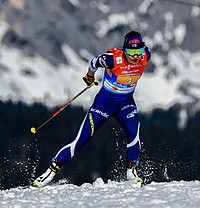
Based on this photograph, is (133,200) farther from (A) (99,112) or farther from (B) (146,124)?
(B) (146,124)

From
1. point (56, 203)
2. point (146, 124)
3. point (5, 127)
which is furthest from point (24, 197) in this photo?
point (146, 124)

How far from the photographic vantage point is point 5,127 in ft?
318

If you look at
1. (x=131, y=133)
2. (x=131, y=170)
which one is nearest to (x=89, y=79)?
(x=131, y=133)

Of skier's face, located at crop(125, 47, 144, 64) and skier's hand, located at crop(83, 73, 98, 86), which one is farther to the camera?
skier's hand, located at crop(83, 73, 98, 86)

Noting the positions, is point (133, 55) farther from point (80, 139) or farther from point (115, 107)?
point (80, 139)

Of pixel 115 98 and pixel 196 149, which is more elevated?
pixel 115 98

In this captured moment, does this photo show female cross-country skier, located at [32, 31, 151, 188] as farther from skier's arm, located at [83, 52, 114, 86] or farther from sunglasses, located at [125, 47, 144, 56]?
sunglasses, located at [125, 47, 144, 56]

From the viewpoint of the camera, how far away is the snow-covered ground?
6.12 m

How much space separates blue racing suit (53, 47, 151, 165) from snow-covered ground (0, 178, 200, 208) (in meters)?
0.60

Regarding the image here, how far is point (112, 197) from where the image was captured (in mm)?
6621

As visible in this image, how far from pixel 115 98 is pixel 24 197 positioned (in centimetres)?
186

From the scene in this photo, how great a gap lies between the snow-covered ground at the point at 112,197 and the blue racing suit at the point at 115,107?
1.95ft

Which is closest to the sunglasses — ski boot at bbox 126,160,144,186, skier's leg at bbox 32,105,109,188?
skier's leg at bbox 32,105,109,188

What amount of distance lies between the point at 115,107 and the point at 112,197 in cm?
175
